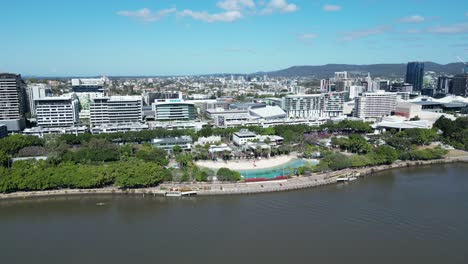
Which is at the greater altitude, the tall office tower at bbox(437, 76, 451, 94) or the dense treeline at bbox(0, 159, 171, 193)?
the tall office tower at bbox(437, 76, 451, 94)

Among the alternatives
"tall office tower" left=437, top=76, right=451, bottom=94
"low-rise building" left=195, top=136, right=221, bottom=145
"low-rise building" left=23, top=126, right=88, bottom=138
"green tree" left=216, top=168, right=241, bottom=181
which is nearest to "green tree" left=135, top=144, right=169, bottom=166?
"green tree" left=216, top=168, right=241, bottom=181

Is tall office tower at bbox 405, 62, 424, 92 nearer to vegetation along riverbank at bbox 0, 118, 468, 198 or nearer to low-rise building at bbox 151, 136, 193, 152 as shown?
vegetation along riverbank at bbox 0, 118, 468, 198

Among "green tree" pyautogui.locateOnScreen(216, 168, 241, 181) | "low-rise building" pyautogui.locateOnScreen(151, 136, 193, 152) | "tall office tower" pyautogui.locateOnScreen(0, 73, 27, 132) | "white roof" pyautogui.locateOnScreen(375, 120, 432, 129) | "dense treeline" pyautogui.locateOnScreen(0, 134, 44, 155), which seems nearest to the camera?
"green tree" pyautogui.locateOnScreen(216, 168, 241, 181)

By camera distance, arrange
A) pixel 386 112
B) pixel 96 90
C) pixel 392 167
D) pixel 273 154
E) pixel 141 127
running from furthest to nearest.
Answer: pixel 96 90, pixel 386 112, pixel 141 127, pixel 273 154, pixel 392 167

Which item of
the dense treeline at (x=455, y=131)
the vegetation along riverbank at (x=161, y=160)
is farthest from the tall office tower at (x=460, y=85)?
the vegetation along riverbank at (x=161, y=160)

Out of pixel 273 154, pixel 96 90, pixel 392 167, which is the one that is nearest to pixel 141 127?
pixel 273 154

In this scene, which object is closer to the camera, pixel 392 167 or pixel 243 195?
pixel 243 195

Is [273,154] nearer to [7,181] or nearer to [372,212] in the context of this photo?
[372,212]

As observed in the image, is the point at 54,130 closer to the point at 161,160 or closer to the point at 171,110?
the point at 171,110
